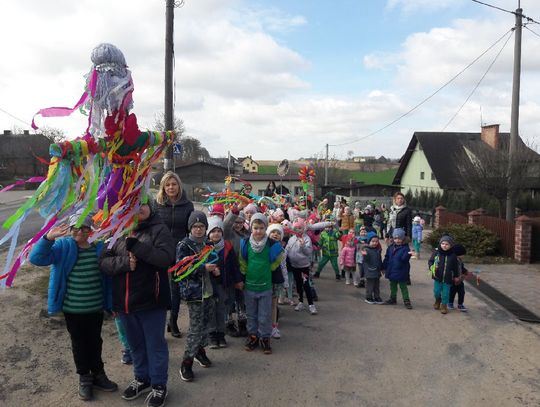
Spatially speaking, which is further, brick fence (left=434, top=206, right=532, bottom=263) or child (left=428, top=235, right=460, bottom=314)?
brick fence (left=434, top=206, right=532, bottom=263)

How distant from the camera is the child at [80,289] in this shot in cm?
354

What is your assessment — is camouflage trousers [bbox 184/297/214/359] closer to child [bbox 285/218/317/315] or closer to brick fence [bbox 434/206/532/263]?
child [bbox 285/218/317/315]

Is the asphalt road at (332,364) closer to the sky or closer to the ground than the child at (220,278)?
closer to the ground

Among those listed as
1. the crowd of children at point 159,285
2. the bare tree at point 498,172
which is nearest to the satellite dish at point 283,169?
the crowd of children at point 159,285

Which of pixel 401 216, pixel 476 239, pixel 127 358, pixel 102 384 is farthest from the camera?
pixel 476 239

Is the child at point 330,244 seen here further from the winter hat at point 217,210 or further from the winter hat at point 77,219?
the winter hat at point 77,219

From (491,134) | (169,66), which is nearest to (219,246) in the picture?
(169,66)

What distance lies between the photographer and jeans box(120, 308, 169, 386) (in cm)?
358

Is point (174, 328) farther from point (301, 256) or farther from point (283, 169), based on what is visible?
point (283, 169)

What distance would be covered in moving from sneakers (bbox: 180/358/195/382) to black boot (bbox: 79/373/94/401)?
31.2 inches

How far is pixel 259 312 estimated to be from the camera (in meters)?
4.78

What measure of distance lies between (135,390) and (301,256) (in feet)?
9.96

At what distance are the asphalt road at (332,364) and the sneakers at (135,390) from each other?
0.09 meters

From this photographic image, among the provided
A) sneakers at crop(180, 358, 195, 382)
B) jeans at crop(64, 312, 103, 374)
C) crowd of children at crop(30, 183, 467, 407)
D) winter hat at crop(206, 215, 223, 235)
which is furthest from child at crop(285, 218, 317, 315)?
jeans at crop(64, 312, 103, 374)
